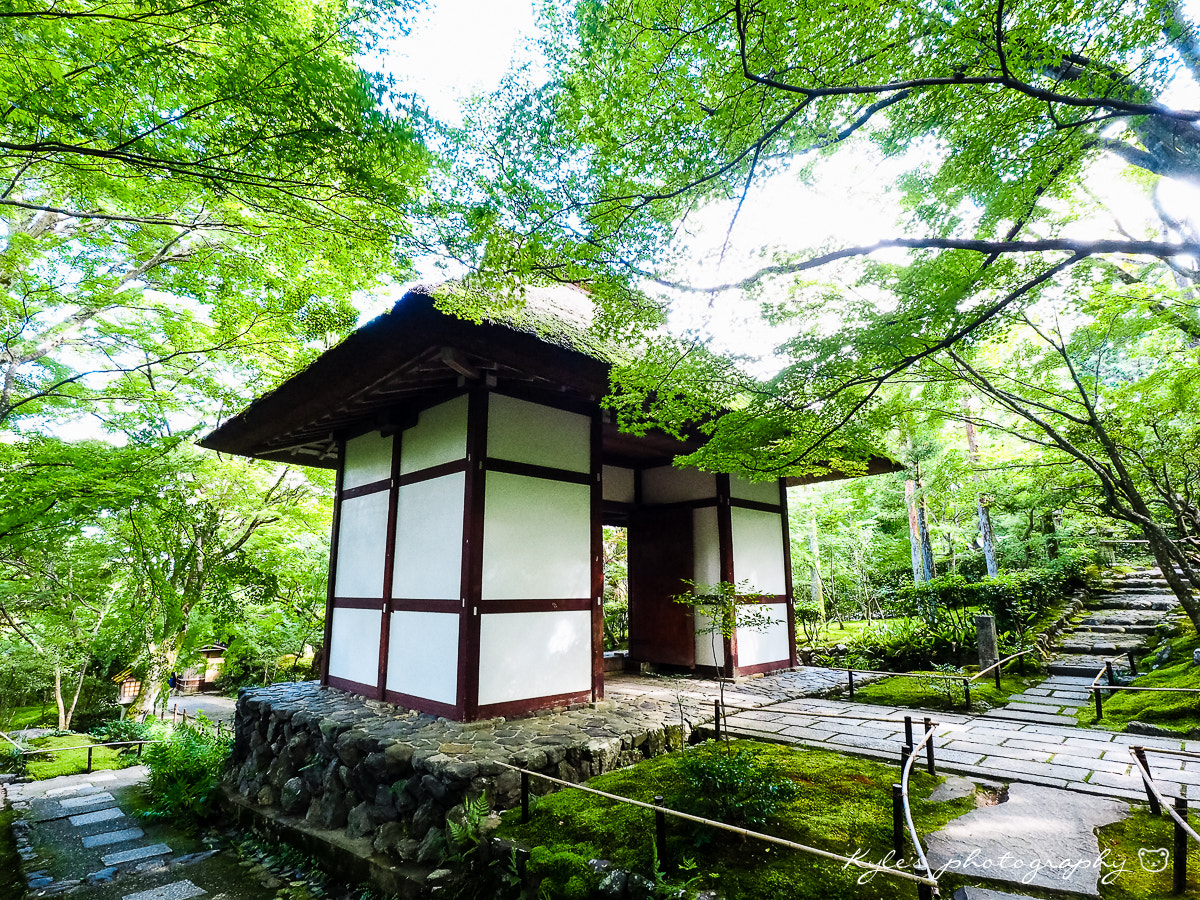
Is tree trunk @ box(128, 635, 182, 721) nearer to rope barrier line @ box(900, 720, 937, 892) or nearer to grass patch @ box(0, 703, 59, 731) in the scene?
grass patch @ box(0, 703, 59, 731)

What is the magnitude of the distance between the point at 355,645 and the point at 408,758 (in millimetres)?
2811

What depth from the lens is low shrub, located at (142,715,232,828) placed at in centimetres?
632

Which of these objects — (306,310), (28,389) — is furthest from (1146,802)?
(28,389)

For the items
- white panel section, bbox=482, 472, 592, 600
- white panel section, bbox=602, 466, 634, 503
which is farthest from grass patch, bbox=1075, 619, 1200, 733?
white panel section, bbox=602, 466, 634, 503

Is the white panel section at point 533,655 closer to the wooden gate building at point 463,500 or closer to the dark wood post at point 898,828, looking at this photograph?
the wooden gate building at point 463,500

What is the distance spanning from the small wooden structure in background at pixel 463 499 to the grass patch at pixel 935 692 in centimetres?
164

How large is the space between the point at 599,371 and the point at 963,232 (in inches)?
114

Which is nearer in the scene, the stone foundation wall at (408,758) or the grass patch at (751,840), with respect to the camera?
the grass patch at (751,840)

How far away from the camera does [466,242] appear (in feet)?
12.2

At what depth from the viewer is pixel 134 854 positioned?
548cm

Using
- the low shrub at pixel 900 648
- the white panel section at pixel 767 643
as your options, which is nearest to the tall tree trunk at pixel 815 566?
the low shrub at pixel 900 648

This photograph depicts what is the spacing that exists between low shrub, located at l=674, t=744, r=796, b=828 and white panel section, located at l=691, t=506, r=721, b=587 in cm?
438

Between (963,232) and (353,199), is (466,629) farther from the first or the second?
(963,232)

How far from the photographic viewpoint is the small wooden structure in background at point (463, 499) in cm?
481
